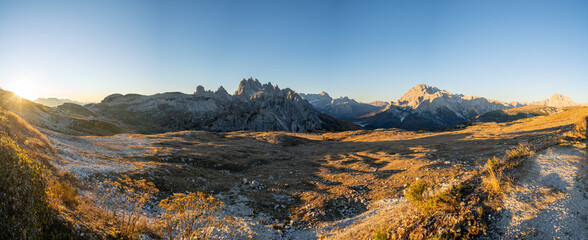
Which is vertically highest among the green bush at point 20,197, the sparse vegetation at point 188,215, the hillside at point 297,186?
the green bush at point 20,197

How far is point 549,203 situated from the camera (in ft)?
22.1

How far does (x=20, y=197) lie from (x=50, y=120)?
212 feet

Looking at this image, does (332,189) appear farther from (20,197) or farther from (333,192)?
(20,197)

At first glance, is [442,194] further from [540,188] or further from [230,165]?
[230,165]

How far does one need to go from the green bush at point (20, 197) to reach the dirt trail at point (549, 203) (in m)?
11.6

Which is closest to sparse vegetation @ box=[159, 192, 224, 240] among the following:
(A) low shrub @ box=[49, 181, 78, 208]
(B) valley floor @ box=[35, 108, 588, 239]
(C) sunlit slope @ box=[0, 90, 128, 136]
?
(A) low shrub @ box=[49, 181, 78, 208]

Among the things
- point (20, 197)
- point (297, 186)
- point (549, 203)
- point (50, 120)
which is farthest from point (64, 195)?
point (50, 120)

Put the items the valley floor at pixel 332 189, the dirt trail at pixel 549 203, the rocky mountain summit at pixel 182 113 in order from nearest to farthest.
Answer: the dirt trail at pixel 549 203 → the valley floor at pixel 332 189 → the rocky mountain summit at pixel 182 113

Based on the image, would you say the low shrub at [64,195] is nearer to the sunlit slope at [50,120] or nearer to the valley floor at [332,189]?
the valley floor at [332,189]

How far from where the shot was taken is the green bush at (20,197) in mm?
4309

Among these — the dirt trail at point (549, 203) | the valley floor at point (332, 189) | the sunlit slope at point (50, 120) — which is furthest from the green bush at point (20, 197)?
the sunlit slope at point (50, 120)

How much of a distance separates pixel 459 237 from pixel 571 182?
16.8 ft

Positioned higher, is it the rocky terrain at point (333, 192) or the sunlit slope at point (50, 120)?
the sunlit slope at point (50, 120)

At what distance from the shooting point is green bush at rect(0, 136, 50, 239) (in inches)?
170
